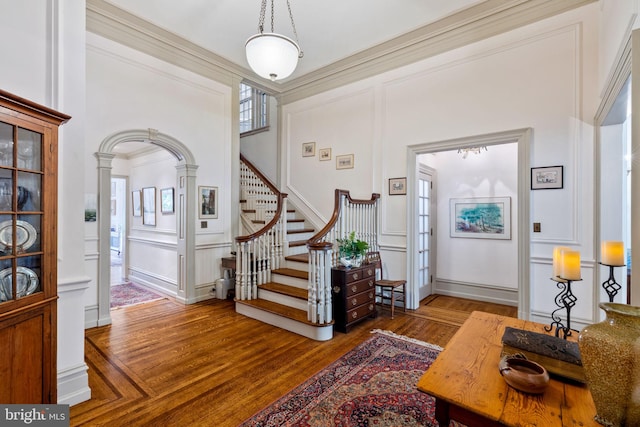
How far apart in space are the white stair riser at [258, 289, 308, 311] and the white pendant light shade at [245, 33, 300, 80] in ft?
8.90

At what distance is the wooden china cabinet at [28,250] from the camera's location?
1689mm

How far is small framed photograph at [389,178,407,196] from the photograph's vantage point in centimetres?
443

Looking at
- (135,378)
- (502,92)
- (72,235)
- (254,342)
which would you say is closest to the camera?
(72,235)

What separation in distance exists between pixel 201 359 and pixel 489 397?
260 cm

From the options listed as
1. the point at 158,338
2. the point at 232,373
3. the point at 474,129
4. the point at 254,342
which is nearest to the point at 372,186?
the point at 474,129

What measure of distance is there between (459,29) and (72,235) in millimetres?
4933

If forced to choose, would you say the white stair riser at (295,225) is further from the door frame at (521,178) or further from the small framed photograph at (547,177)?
the small framed photograph at (547,177)

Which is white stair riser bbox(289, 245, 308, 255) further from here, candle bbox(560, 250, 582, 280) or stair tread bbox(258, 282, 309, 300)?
candle bbox(560, 250, 582, 280)

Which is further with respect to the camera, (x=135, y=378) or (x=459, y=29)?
(x=459, y=29)

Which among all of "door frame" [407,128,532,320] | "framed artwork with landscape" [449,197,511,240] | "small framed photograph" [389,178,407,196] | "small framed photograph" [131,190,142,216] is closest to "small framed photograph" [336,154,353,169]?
"small framed photograph" [389,178,407,196]

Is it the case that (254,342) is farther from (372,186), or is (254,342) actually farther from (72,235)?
(372,186)

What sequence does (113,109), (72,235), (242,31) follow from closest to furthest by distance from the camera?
(72,235), (113,109), (242,31)

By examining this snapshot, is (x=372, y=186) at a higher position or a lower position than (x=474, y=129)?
lower

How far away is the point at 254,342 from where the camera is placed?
10.9 ft
